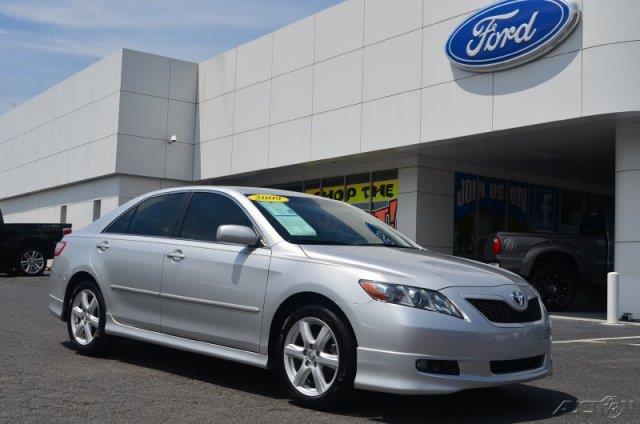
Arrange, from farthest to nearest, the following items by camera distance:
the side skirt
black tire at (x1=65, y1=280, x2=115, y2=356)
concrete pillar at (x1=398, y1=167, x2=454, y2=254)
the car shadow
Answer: concrete pillar at (x1=398, y1=167, x2=454, y2=254) → black tire at (x1=65, y1=280, x2=115, y2=356) → the side skirt → the car shadow

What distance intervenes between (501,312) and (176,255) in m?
2.70

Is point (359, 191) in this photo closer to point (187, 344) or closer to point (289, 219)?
point (289, 219)

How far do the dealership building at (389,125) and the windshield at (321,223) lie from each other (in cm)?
786

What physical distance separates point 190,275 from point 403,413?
2.05m

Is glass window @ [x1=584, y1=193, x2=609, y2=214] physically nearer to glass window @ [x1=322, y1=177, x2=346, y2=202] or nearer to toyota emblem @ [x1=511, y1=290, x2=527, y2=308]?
glass window @ [x1=322, y1=177, x2=346, y2=202]

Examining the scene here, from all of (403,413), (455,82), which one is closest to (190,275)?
(403,413)

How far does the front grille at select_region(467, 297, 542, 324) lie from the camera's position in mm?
4883

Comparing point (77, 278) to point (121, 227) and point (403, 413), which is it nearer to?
point (121, 227)

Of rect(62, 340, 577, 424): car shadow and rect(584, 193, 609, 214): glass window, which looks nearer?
rect(62, 340, 577, 424): car shadow

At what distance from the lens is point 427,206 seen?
18.5m

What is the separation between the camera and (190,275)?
5.99m

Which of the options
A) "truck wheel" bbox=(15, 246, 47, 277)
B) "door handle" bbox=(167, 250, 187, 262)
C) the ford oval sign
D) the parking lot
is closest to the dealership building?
the ford oval sign

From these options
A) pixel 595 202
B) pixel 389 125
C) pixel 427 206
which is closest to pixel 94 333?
pixel 389 125

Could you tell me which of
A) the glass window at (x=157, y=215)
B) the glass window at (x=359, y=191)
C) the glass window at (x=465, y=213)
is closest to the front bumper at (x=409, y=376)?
the glass window at (x=157, y=215)
